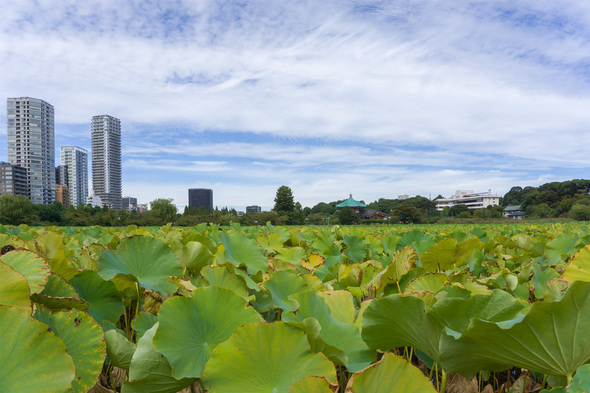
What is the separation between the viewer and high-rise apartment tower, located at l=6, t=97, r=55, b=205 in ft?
248

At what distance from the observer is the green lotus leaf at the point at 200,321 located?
1.64 ft

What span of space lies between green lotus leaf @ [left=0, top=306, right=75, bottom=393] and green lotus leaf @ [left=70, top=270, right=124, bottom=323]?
33 centimetres

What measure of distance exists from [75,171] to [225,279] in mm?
126687

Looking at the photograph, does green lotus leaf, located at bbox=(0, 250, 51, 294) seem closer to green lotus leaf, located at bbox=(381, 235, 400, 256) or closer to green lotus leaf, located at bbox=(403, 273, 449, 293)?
green lotus leaf, located at bbox=(403, 273, 449, 293)

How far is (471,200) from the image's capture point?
320 feet

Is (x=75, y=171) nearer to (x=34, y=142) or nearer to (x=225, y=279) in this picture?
(x=34, y=142)

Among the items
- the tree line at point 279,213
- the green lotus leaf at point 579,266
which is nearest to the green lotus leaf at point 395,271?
the green lotus leaf at point 579,266

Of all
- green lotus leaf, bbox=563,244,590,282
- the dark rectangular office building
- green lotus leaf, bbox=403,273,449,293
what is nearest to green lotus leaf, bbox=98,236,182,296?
green lotus leaf, bbox=403,273,449,293

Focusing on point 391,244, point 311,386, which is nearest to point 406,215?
point 391,244

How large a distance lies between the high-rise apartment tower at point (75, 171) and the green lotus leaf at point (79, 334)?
405 feet

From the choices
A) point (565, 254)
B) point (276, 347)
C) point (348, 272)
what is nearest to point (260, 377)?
point (276, 347)

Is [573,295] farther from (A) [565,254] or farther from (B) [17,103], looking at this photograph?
(B) [17,103]

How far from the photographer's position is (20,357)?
0.39 meters

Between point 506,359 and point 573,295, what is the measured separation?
0.40 feet
